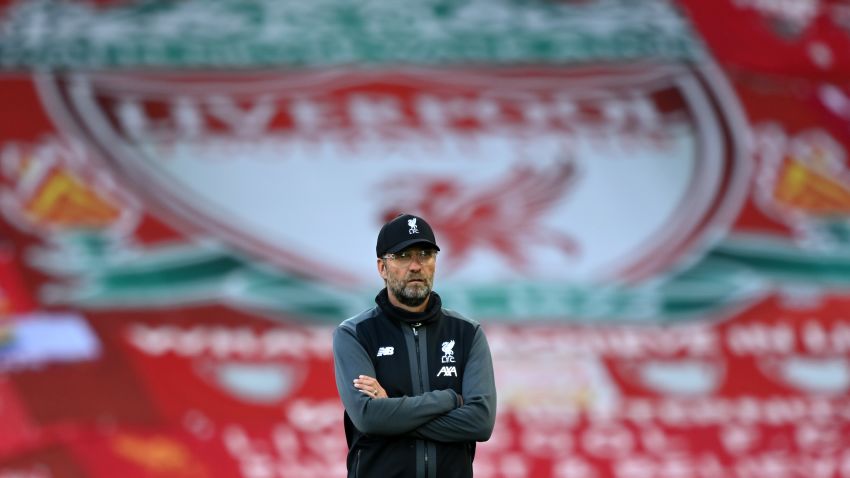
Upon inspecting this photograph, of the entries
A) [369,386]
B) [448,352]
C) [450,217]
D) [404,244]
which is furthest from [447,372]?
[450,217]

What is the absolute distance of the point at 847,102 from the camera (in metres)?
7.78

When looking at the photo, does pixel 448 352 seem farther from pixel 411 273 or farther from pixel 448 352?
pixel 411 273

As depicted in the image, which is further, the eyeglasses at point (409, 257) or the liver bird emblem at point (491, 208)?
the liver bird emblem at point (491, 208)

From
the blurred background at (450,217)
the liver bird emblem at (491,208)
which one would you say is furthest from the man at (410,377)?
the liver bird emblem at (491,208)

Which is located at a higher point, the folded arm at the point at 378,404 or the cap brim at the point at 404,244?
the cap brim at the point at 404,244

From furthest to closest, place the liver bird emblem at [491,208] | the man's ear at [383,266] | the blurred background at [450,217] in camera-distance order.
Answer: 1. the liver bird emblem at [491,208]
2. the blurred background at [450,217]
3. the man's ear at [383,266]

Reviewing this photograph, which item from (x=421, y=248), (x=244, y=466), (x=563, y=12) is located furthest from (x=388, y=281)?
(x=563, y=12)

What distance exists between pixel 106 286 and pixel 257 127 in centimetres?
119

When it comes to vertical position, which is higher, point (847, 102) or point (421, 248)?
point (847, 102)

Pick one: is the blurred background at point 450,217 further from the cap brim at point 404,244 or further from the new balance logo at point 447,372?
the cap brim at point 404,244

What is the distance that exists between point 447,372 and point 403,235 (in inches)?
12.8

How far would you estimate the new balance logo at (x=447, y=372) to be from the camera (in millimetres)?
3119

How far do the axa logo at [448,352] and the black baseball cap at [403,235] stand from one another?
223mm

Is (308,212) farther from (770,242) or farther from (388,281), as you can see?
(388,281)
